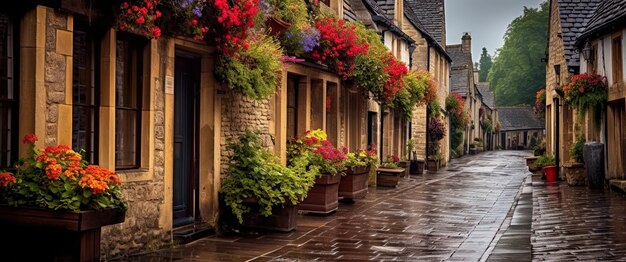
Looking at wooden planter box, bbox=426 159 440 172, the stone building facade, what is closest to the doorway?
the stone building facade

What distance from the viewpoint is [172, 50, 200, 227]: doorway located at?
1005 centimetres

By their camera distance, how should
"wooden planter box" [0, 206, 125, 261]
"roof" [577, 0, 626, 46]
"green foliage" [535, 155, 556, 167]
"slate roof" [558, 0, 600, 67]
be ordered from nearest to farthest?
"wooden planter box" [0, 206, 125, 261], "roof" [577, 0, 626, 46], "slate roof" [558, 0, 600, 67], "green foliage" [535, 155, 556, 167]

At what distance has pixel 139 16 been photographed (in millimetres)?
7762

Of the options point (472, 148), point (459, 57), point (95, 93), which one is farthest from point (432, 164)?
point (472, 148)

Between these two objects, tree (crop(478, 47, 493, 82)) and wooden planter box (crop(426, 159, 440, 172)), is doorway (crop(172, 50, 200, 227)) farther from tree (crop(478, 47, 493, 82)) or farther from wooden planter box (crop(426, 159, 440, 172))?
tree (crop(478, 47, 493, 82))

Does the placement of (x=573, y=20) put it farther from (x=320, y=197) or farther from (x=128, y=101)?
(x=128, y=101)

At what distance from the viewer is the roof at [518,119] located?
→ 7762 cm

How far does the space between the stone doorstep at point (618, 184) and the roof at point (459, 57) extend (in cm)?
3557

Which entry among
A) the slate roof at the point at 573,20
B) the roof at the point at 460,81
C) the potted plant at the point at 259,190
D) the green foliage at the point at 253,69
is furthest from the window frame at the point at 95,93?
the roof at the point at 460,81

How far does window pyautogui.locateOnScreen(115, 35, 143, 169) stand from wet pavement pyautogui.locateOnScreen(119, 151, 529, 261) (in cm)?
128

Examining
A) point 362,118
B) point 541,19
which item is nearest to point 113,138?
point 362,118

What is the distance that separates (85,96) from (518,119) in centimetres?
7470

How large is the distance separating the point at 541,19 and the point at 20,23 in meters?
65.3

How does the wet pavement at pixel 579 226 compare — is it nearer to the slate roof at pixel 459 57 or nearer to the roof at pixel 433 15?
the roof at pixel 433 15
